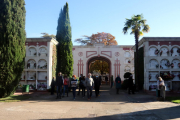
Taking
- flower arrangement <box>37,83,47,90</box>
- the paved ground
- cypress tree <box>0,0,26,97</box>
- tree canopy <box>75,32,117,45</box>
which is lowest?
the paved ground

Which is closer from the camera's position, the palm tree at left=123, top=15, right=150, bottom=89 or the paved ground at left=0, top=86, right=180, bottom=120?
the paved ground at left=0, top=86, right=180, bottom=120

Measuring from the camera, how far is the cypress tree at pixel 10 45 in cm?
1196

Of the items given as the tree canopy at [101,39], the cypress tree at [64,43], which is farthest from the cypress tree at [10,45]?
the tree canopy at [101,39]

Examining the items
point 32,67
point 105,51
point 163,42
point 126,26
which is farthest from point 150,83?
point 105,51

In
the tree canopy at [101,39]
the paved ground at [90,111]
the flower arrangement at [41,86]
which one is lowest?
the paved ground at [90,111]

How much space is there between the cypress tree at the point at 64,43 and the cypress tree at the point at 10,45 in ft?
26.1

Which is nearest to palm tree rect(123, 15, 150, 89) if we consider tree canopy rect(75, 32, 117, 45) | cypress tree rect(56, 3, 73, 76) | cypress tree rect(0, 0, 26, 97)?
cypress tree rect(56, 3, 73, 76)

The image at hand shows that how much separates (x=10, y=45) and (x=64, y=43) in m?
8.99

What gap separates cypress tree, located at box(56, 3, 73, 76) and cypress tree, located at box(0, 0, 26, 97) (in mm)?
7959

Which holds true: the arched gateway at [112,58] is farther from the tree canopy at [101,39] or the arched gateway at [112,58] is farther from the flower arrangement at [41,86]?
the tree canopy at [101,39]

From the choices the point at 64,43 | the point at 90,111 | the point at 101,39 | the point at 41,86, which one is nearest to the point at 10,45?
the point at 41,86

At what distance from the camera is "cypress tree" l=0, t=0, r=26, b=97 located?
39.2 ft

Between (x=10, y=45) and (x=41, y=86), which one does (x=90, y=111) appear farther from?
(x=41, y=86)

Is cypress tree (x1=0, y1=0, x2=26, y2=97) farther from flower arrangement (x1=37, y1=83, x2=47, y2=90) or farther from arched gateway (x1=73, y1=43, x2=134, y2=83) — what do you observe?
arched gateway (x1=73, y1=43, x2=134, y2=83)
